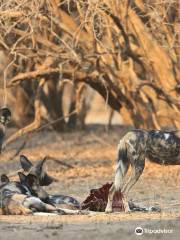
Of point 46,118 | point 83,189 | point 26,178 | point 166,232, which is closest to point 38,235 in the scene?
point 166,232

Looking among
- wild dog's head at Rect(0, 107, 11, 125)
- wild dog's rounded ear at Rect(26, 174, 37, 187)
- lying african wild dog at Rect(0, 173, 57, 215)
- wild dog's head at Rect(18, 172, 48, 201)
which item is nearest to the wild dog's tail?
lying african wild dog at Rect(0, 173, 57, 215)

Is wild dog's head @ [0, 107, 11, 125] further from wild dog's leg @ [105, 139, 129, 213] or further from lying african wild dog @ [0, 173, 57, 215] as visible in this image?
wild dog's leg @ [105, 139, 129, 213]

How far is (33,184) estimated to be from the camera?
8.48 m

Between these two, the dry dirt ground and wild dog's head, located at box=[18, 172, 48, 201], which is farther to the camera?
wild dog's head, located at box=[18, 172, 48, 201]

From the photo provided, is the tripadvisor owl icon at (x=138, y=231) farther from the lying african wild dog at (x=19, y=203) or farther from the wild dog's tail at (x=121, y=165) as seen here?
the lying african wild dog at (x=19, y=203)

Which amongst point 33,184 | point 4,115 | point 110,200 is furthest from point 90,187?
point 110,200

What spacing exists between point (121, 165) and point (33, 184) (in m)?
0.94

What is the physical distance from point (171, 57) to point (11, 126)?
26.8ft

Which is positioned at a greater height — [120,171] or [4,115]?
[4,115]

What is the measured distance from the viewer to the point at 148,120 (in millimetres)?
13711

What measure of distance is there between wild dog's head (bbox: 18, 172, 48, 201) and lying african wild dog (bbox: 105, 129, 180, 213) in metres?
0.75

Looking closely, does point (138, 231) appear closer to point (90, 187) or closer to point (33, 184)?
point (33, 184)

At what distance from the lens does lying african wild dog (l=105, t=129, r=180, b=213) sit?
26.5ft

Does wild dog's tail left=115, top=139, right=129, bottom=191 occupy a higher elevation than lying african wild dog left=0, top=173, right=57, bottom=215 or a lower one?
higher
